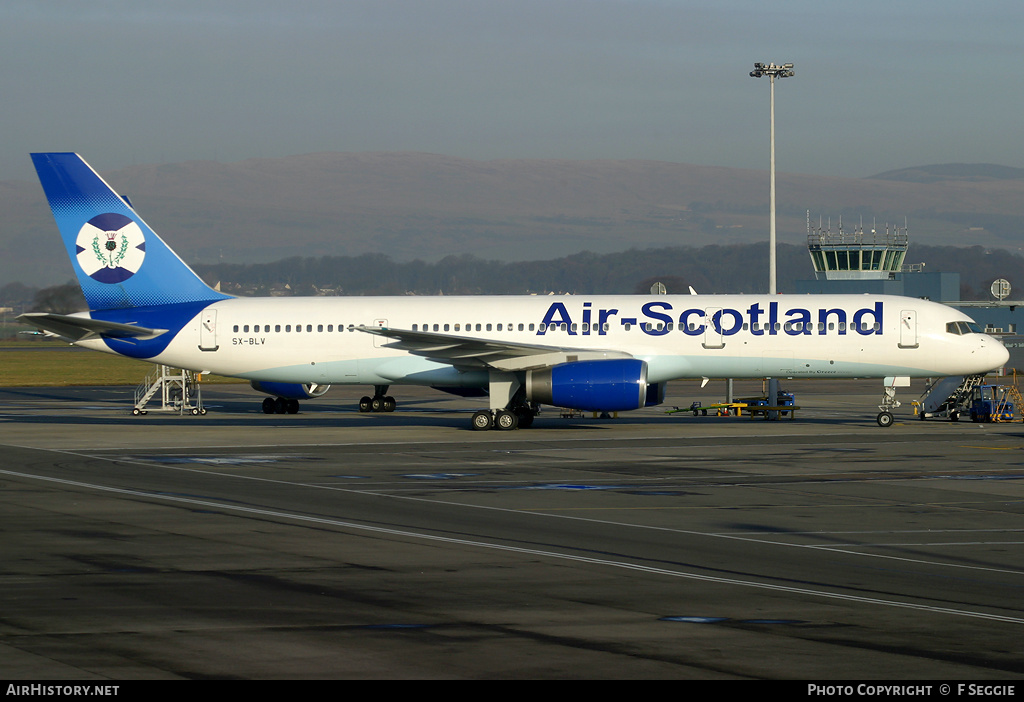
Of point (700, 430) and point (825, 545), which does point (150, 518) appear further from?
point (700, 430)

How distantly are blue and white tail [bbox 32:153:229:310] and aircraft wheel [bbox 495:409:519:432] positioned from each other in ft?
43.0

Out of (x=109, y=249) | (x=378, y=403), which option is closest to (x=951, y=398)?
(x=378, y=403)

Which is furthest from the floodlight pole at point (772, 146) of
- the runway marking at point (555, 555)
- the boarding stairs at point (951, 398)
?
the runway marking at point (555, 555)

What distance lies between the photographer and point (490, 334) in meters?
39.0

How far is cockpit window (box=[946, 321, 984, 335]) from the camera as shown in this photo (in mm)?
37156

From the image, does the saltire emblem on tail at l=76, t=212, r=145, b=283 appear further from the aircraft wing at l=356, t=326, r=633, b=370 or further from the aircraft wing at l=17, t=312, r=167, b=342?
the aircraft wing at l=356, t=326, r=633, b=370

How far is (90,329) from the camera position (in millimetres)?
39156

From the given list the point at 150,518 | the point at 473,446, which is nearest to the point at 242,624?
the point at 150,518

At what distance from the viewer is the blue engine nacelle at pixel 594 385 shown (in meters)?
34.9

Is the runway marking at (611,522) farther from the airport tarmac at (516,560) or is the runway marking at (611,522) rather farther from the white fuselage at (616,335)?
the white fuselage at (616,335)

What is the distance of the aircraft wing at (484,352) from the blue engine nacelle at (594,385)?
862 mm

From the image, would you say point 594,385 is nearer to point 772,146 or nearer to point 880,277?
point 772,146

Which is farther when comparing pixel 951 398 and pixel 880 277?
pixel 880 277

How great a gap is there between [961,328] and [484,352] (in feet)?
53.3
